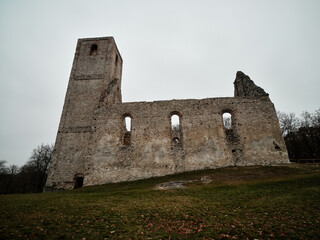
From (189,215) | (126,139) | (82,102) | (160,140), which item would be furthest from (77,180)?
(189,215)

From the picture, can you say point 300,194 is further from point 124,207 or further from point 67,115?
point 67,115

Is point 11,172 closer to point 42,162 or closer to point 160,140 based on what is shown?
point 42,162

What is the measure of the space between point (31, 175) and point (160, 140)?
1144 inches

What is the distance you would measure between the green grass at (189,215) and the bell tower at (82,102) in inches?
359

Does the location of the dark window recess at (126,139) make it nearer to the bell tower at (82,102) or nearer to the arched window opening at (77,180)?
the bell tower at (82,102)

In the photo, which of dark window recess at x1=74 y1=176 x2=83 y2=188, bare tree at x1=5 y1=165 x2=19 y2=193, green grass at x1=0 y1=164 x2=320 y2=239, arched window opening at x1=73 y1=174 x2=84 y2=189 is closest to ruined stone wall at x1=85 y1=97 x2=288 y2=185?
arched window opening at x1=73 y1=174 x2=84 y2=189

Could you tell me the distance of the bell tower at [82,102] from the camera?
55.0ft

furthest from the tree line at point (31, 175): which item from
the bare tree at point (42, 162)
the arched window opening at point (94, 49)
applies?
the arched window opening at point (94, 49)

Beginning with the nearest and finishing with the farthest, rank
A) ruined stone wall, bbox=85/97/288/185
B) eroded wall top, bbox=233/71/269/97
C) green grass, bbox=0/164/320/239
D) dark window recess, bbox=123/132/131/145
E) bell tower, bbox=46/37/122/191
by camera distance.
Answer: green grass, bbox=0/164/320/239 < ruined stone wall, bbox=85/97/288/185 < bell tower, bbox=46/37/122/191 < dark window recess, bbox=123/132/131/145 < eroded wall top, bbox=233/71/269/97

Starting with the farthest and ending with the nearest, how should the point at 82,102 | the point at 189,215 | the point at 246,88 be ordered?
the point at 82,102
the point at 246,88
the point at 189,215

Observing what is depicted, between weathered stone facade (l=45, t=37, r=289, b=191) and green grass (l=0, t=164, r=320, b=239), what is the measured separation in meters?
4.84

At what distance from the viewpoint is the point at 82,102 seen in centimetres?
1961

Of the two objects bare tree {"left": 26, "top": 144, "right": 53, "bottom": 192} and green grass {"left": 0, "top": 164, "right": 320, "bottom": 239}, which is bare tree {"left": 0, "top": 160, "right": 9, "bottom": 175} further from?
green grass {"left": 0, "top": 164, "right": 320, "bottom": 239}

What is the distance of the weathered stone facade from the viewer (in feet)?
49.2
